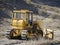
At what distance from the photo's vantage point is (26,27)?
87.2 feet

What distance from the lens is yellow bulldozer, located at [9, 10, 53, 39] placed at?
85.8 feet

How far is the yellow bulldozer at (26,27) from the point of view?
85.8 feet

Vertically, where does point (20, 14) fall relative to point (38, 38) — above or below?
above

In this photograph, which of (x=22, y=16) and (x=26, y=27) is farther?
(x=26, y=27)

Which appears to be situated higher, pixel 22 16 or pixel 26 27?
pixel 22 16

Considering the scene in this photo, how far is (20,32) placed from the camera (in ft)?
86.7

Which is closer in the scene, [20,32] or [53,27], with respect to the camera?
[20,32]

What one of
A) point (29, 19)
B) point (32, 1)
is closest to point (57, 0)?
point (32, 1)

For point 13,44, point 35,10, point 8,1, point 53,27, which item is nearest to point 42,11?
point 35,10

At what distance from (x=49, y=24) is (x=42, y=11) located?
328 inches

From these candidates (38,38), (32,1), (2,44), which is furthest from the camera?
(32,1)

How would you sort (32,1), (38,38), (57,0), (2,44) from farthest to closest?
(57,0) < (32,1) < (38,38) < (2,44)

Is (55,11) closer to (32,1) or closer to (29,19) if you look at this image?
(32,1)

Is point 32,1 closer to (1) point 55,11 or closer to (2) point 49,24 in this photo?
(1) point 55,11
